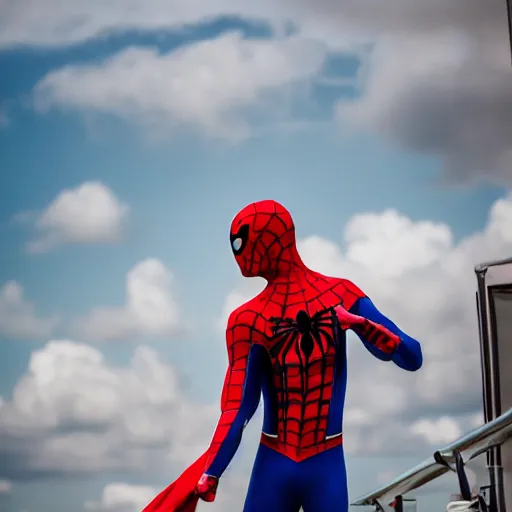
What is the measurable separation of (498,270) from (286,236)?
64 centimetres

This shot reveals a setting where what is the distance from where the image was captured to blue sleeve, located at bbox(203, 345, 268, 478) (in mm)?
2758

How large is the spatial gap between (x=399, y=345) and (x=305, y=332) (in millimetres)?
Result: 275

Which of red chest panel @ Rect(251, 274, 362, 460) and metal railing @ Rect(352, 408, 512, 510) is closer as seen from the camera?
metal railing @ Rect(352, 408, 512, 510)

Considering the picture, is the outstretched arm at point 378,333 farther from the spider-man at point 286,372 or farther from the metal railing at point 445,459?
the metal railing at point 445,459

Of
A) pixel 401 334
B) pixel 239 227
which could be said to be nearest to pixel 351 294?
pixel 401 334

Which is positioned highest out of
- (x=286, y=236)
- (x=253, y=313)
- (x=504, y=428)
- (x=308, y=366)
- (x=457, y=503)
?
(x=286, y=236)

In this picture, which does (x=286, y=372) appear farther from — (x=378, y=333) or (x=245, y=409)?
(x=378, y=333)

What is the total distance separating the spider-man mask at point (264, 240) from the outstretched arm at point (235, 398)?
17 centimetres

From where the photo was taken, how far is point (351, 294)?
2.83m

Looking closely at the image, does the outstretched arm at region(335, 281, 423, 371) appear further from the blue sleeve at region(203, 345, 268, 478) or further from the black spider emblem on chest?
the blue sleeve at region(203, 345, 268, 478)

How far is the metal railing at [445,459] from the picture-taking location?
240 centimetres

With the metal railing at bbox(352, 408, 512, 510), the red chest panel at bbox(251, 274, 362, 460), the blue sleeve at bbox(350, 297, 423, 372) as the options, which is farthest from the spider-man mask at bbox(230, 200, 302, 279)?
the metal railing at bbox(352, 408, 512, 510)

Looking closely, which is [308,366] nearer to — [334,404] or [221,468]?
[334,404]

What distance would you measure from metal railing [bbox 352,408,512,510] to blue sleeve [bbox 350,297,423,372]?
32 cm
